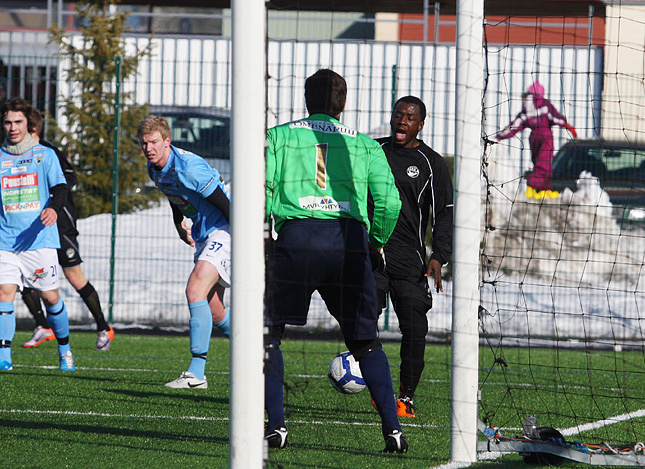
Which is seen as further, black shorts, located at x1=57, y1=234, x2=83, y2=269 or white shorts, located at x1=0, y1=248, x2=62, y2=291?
black shorts, located at x1=57, y1=234, x2=83, y2=269

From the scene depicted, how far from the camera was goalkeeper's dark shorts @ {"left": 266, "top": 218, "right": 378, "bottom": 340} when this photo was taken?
460cm

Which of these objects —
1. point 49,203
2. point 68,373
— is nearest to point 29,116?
point 49,203

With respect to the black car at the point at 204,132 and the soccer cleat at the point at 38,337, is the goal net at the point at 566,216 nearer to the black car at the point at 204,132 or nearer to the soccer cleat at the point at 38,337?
the black car at the point at 204,132

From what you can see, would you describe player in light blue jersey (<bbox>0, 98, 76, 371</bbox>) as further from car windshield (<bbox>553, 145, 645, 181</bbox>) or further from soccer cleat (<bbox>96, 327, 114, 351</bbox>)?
car windshield (<bbox>553, 145, 645, 181</bbox>)

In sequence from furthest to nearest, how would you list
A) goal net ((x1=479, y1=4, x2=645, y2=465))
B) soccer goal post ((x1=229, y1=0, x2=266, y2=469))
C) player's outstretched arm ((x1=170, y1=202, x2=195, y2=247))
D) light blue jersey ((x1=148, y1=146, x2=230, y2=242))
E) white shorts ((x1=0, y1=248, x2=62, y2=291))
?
goal net ((x1=479, y1=4, x2=645, y2=465)), white shorts ((x1=0, y1=248, x2=62, y2=291)), player's outstretched arm ((x1=170, y1=202, x2=195, y2=247)), light blue jersey ((x1=148, y1=146, x2=230, y2=242)), soccer goal post ((x1=229, y1=0, x2=266, y2=469))

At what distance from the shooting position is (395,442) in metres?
4.64

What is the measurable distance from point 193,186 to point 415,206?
1.68 m

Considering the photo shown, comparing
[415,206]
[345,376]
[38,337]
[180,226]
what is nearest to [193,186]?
[180,226]

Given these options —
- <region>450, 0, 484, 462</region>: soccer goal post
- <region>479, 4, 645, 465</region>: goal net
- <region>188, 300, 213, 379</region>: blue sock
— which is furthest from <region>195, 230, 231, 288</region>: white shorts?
<region>450, 0, 484, 462</region>: soccer goal post

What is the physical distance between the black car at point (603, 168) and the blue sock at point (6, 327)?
654 centimetres

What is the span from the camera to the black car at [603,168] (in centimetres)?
1111

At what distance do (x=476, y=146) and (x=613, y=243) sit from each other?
28.7ft

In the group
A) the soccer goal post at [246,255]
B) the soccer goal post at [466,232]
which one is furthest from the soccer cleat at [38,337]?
the soccer goal post at [246,255]

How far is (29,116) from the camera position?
7.96 m
